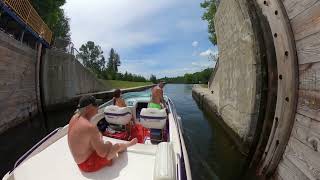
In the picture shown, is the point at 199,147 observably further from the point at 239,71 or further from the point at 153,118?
the point at 153,118

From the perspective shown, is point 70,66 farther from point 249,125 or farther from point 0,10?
point 249,125

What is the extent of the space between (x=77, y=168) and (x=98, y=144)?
2.02 feet

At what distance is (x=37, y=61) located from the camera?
1781 centimetres

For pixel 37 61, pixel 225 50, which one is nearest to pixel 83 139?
pixel 225 50

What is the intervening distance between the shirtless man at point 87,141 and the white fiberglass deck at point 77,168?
0.47ft

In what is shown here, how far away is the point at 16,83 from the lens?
1372 cm

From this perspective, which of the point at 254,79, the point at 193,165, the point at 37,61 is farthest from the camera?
the point at 37,61

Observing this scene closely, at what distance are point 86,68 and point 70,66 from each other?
16.0 ft

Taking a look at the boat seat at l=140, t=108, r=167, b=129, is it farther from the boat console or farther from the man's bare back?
the man's bare back

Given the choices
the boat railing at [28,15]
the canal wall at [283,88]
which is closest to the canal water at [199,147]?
the canal wall at [283,88]

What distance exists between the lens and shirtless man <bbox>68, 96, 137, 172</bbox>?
3420 mm

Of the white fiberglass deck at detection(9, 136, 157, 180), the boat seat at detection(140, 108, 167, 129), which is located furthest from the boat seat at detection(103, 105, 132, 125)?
the white fiberglass deck at detection(9, 136, 157, 180)

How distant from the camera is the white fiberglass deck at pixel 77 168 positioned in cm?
367

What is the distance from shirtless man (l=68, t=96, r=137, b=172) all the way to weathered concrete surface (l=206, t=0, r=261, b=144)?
12.9 feet
